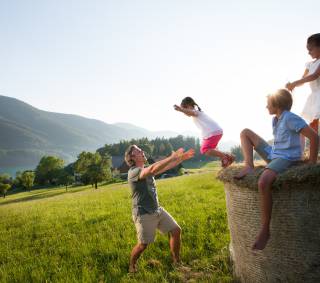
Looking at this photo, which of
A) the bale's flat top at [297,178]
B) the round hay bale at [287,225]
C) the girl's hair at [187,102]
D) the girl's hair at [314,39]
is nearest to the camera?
the bale's flat top at [297,178]

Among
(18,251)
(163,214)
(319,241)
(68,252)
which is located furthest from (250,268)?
(18,251)

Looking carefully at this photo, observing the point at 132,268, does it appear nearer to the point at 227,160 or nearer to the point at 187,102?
the point at 227,160

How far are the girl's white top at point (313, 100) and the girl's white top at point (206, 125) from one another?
1.94 m

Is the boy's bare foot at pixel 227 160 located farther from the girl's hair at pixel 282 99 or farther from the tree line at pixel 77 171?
the tree line at pixel 77 171

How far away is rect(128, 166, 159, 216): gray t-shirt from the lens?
6.67 metres

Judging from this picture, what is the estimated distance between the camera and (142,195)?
22.0 ft

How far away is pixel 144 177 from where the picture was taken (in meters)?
6.50

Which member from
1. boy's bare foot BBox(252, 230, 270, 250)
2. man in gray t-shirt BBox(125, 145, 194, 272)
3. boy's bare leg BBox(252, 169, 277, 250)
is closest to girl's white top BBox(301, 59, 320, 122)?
boy's bare leg BBox(252, 169, 277, 250)

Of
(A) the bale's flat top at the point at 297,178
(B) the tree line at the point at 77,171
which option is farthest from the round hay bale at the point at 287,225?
(B) the tree line at the point at 77,171

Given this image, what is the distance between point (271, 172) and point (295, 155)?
0.42 m

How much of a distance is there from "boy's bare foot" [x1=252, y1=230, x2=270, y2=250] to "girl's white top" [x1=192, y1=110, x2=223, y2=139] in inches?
131

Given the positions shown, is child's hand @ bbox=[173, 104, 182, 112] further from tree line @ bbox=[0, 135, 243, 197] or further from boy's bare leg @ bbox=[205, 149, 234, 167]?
tree line @ bbox=[0, 135, 243, 197]

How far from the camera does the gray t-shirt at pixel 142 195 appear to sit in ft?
21.9

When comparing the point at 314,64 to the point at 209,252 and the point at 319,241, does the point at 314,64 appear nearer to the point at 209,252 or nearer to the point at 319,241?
the point at 319,241
